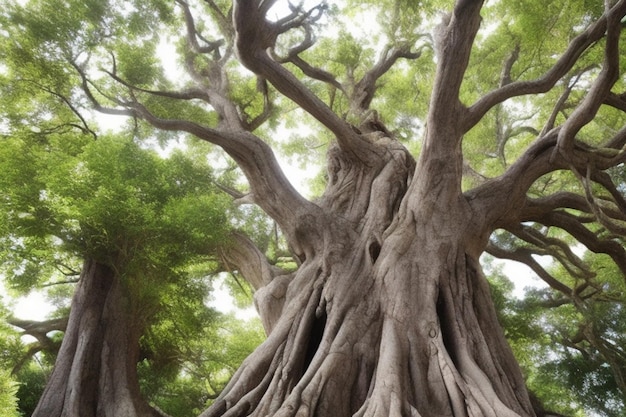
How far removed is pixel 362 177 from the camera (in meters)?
5.59

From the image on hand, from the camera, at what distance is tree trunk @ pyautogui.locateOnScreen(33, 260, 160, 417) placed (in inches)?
179

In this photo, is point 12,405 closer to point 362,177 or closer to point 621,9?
point 362,177

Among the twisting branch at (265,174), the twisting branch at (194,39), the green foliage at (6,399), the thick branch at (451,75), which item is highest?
the twisting branch at (194,39)

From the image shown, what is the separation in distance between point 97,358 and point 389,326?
11.9ft

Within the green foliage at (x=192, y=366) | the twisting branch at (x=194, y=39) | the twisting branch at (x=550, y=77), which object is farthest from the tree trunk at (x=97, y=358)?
the twisting branch at (x=550, y=77)

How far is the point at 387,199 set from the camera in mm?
5016

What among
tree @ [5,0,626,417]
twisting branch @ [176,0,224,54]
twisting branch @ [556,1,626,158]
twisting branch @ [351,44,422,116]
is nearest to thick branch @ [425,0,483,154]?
tree @ [5,0,626,417]

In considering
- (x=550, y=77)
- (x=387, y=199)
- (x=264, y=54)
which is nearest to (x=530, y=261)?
(x=387, y=199)

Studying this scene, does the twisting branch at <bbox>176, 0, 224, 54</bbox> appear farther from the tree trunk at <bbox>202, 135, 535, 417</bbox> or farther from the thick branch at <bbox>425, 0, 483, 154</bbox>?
the thick branch at <bbox>425, 0, 483, 154</bbox>

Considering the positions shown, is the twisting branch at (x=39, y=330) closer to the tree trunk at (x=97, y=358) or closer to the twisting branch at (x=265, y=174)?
the tree trunk at (x=97, y=358)

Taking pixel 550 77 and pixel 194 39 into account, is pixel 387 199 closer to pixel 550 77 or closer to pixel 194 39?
pixel 550 77

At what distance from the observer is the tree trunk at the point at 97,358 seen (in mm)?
4543

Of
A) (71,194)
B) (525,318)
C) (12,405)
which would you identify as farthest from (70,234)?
(525,318)

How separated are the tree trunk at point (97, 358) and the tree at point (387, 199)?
17 cm
